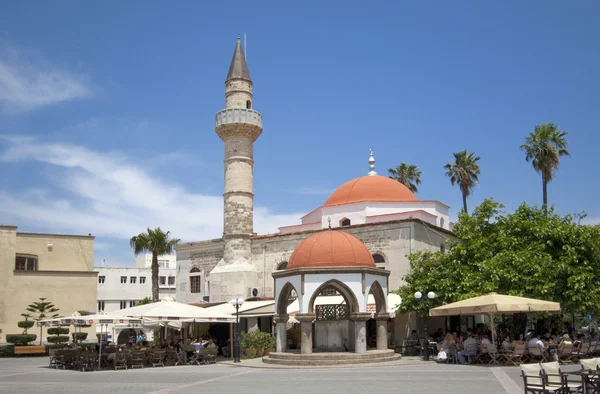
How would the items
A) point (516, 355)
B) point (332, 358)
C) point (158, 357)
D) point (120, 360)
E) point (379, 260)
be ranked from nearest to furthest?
1. point (516, 355)
2. point (332, 358)
3. point (120, 360)
4. point (158, 357)
5. point (379, 260)

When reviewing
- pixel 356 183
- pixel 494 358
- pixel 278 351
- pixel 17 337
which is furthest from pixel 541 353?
pixel 17 337

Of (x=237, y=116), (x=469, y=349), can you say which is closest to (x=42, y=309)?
(x=237, y=116)

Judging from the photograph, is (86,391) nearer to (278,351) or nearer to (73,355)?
(73,355)

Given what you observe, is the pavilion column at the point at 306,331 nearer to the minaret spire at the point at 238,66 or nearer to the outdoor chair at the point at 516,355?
the outdoor chair at the point at 516,355

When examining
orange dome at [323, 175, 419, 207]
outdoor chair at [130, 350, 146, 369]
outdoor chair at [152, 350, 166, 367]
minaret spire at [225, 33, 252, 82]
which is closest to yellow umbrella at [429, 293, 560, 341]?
outdoor chair at [152, 350, 166, 367]

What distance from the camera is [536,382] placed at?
10.4 m

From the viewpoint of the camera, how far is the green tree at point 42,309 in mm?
31719

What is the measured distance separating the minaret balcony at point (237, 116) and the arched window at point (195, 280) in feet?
28.3

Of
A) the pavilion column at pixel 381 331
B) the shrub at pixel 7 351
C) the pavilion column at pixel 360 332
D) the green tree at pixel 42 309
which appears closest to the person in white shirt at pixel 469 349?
the pavilion column at pixel 381 331

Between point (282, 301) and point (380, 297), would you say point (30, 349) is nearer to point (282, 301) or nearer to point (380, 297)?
point (282, 301)

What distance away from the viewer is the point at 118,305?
58.2m

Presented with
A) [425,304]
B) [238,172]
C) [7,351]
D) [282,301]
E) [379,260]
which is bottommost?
[7,351]

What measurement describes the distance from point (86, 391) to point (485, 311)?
10916 millimetres

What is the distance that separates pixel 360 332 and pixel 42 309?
775 inches
